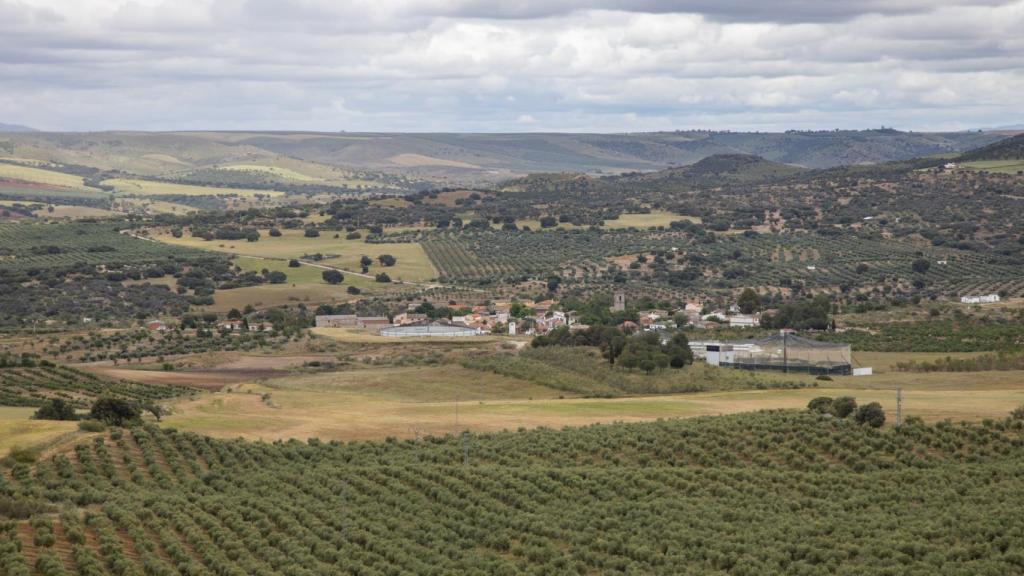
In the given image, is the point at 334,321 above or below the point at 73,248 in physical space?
below

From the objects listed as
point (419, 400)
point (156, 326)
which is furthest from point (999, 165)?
point (419, 400)

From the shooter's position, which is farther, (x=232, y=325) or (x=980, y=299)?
(x=980, y=299)

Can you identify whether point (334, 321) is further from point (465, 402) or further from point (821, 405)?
point (821, 405)

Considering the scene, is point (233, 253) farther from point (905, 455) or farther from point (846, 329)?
point (905, 455)

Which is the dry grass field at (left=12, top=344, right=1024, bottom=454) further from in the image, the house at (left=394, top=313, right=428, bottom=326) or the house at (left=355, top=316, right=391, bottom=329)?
the house at (left=394, top=313, right=428, bottom=326)

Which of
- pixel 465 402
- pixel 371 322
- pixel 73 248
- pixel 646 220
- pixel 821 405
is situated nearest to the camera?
pixel 821 405

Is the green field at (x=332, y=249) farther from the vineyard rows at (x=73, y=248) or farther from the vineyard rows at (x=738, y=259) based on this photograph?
the vineyard rows at (x=73, y=248)

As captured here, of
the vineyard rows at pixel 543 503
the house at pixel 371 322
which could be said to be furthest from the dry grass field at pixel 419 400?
the house at pixel 371 322

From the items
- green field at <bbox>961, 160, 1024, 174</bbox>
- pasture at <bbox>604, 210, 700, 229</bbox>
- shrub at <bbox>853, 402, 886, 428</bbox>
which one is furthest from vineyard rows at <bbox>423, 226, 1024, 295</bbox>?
shrub at <bbox>853, 402, 886, 428</bbox>
